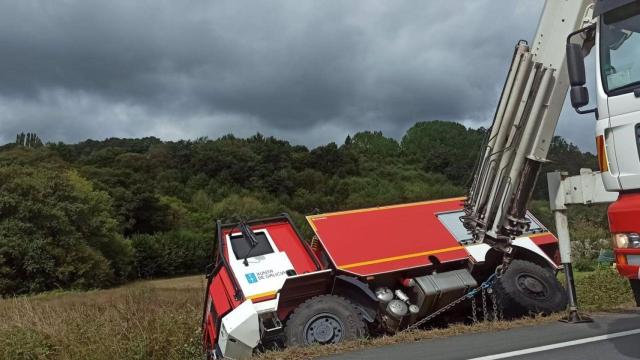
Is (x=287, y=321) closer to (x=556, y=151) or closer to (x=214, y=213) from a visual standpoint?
(x=556, y=151)

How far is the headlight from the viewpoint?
166 inches

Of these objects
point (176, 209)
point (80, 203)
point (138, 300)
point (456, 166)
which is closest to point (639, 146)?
point (138, 300)

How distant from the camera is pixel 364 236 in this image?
8172mm

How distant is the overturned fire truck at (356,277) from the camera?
7113 mm

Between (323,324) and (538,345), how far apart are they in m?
2.74

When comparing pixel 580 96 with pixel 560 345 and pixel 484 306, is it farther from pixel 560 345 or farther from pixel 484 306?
pixel 484 306

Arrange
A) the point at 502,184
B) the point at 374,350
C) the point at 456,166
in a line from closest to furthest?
the point at 374,350 → the point at 502,184 → the point at 456,166

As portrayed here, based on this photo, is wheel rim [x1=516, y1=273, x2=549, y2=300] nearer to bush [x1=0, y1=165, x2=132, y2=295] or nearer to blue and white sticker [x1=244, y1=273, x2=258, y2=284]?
blue and white sticker [x1=244, y1=273, x2=258, y2=284]

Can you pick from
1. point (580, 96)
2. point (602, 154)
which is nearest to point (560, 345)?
point (602, 154)

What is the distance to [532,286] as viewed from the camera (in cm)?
779

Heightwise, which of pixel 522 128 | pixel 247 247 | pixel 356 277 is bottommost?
pixel 356 277

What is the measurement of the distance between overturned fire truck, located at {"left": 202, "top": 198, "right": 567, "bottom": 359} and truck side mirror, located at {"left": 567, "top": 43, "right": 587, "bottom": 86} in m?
3.61

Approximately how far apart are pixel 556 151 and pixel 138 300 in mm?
7425

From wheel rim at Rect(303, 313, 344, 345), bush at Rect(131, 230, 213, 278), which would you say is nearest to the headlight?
wheel rim at Rect(303, 313, 344, 345)
